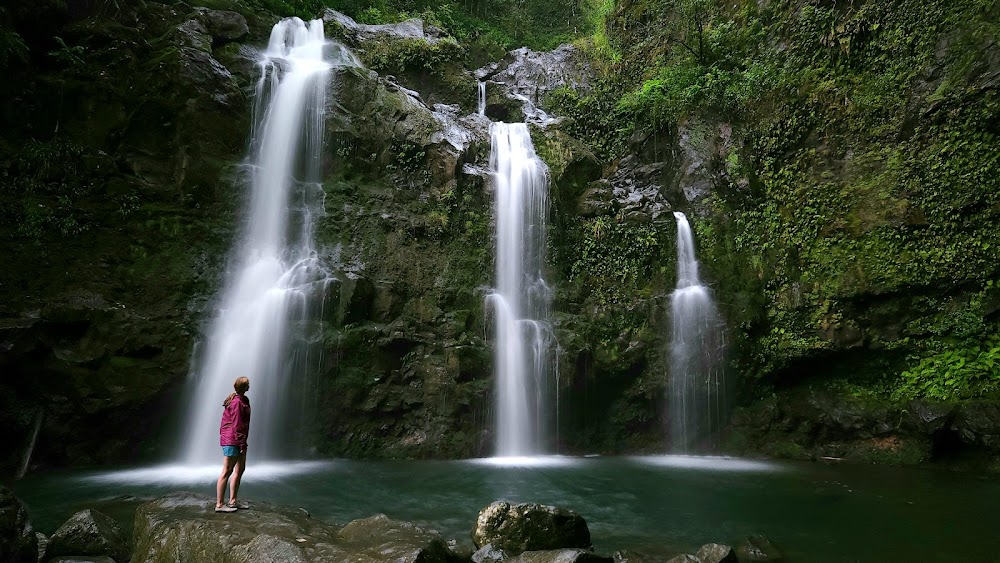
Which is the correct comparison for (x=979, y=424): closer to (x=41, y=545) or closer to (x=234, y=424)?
(x=234, y=424)

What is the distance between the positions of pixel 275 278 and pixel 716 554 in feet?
33.1

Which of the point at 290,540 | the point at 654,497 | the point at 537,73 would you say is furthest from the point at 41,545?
the point at 537,73

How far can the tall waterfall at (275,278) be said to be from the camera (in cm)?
→ 1016

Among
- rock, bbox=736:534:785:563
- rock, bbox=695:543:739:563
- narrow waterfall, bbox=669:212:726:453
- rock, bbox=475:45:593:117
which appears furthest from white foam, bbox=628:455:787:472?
rock, bbox=475:45:593:117

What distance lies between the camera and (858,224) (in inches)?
460

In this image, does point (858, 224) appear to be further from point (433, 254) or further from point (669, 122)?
point (433, 254)

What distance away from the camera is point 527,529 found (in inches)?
201

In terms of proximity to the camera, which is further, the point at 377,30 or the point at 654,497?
the point at 377,30

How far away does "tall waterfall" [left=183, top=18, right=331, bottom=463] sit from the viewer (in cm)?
1016

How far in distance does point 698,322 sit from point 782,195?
3.88 meters

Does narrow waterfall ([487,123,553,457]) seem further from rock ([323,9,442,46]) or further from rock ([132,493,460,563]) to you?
rock ([132,493,460,563])

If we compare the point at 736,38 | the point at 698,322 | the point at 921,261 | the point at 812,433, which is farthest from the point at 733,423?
the point at 736,38

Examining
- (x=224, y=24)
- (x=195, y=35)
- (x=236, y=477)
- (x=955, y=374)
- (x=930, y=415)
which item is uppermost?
(x=224, y=24)

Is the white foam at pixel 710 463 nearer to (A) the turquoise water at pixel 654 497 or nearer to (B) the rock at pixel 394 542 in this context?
(A) the turquoise water at pixel 654 497
